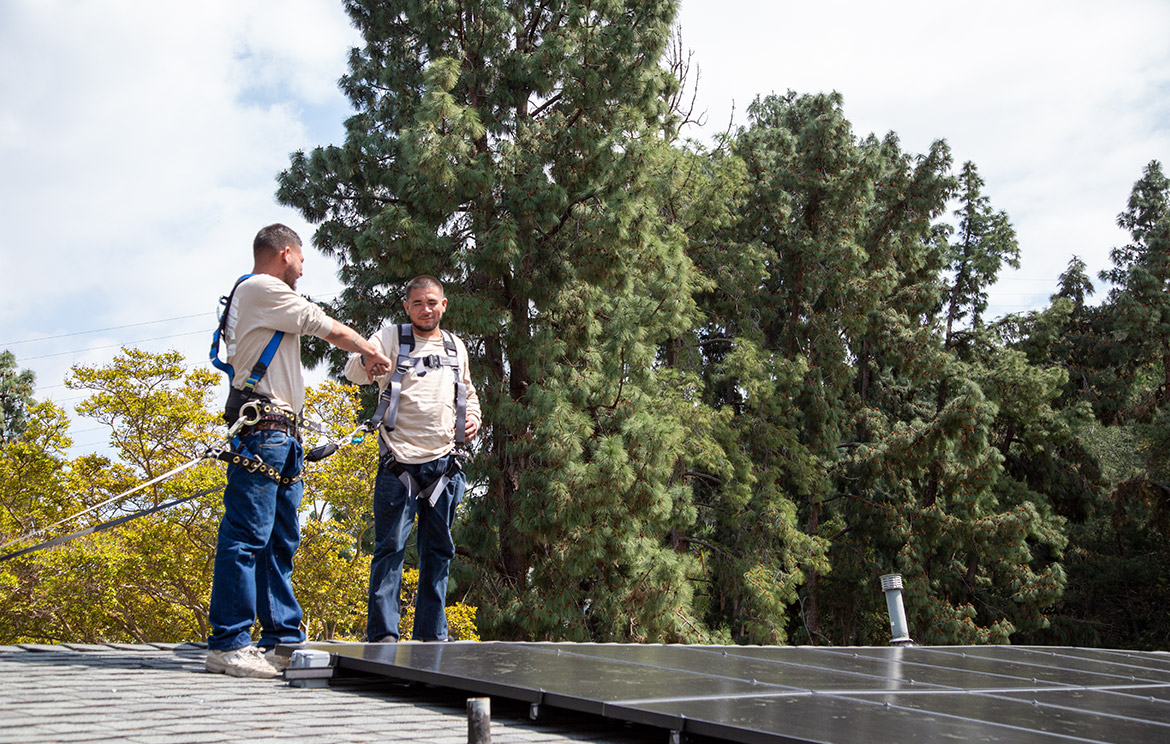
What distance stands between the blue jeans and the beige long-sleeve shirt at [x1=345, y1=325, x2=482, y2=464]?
0.73 metres

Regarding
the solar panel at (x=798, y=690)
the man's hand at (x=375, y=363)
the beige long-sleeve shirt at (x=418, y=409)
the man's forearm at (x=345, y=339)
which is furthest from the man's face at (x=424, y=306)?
the solar panel at (x=798, y=690)

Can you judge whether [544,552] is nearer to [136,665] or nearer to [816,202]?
[136,665]

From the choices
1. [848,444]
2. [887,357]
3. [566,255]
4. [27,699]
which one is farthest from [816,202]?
[27,699]

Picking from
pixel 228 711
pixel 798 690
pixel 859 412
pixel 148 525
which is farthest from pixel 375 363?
pixel 859 412

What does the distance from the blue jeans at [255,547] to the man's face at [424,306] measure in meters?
1.05

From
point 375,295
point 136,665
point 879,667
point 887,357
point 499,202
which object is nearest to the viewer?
point 136,665

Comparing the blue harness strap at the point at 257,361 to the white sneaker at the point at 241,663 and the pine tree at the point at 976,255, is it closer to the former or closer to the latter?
the white sneaker at the point at 241,663

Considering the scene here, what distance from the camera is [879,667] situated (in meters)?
4.16

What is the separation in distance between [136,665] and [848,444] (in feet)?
67.3

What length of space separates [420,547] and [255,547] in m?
1.16

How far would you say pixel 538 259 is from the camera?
44.4 feet

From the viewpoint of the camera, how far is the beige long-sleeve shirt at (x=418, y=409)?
4.62 m

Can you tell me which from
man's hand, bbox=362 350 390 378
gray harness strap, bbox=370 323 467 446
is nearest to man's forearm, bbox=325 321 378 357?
man's hand, bbox=362 350 390 378

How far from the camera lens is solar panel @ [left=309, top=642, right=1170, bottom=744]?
7.85ft
